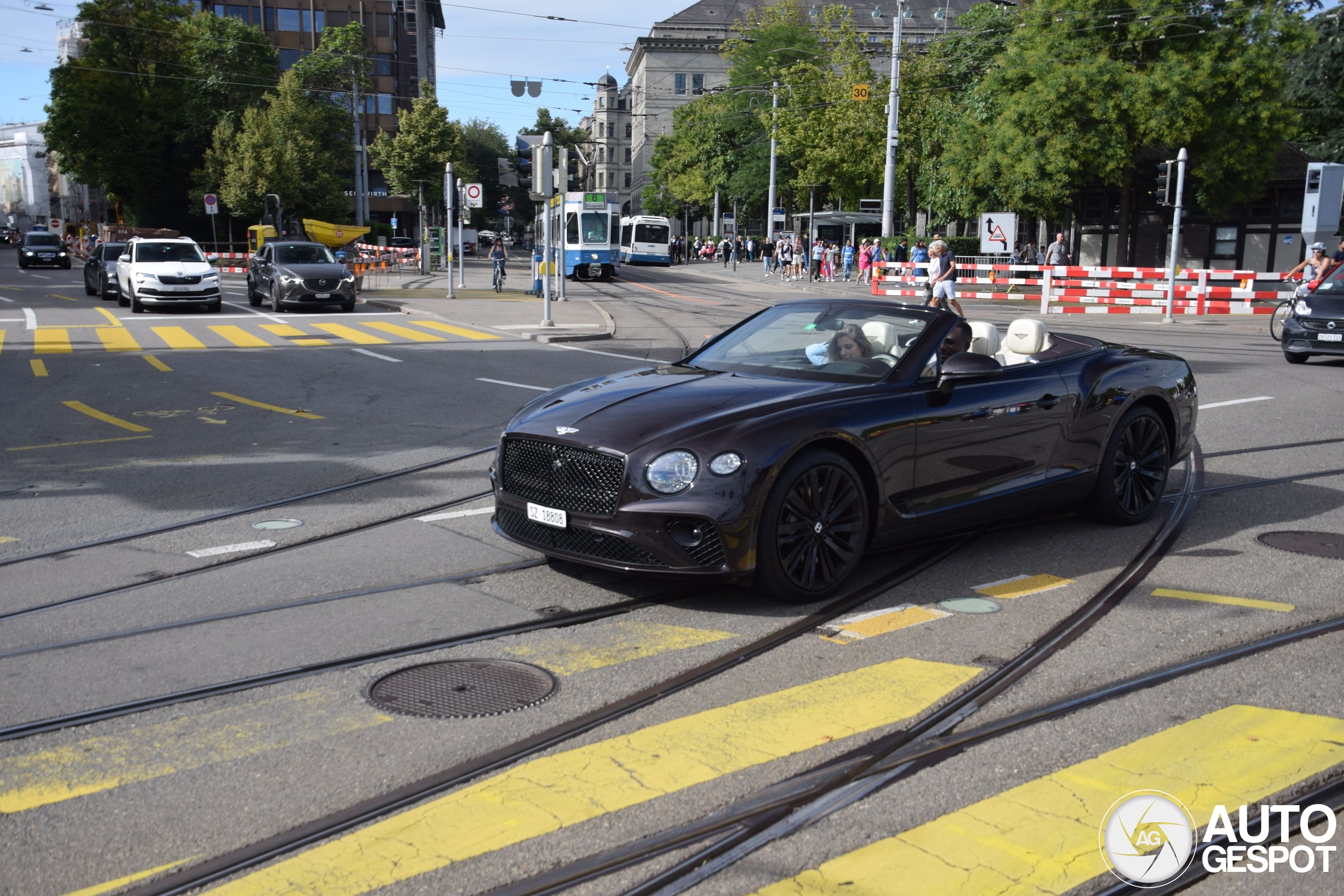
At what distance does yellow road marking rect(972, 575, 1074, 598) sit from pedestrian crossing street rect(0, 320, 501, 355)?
15.9 meters

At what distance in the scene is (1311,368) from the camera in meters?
17.3

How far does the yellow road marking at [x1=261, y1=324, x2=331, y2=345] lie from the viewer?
67.5 feet

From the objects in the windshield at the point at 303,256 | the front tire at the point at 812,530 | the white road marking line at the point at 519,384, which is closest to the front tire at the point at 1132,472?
the front tire at the point at 812,530

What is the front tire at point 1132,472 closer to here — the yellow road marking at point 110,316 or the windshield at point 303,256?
the yellow road marking at point 110,316

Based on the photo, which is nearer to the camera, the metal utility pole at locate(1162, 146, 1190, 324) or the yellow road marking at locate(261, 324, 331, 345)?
the yellow road marking at locate(261, 324, 331, 345)

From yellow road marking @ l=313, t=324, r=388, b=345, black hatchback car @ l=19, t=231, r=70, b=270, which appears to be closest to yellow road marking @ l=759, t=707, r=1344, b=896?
yellow road marking @ l=313, t=324, r=388, b=345

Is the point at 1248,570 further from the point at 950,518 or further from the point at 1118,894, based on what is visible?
the point at 1118,894

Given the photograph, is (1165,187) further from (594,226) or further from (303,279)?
(594,226)

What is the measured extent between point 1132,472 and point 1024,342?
3.58 ft

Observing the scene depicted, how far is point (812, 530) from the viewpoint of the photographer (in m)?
5.73

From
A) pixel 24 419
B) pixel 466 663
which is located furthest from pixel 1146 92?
pixel 466 663

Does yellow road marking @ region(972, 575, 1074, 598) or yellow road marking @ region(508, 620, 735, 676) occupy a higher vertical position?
yellow road marking @ region(972, 575, 1074, 598)

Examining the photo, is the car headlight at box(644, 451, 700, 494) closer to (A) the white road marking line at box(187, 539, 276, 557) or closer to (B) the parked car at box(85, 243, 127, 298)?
(A) the white road marking line at box(187, 539, 276, 557)

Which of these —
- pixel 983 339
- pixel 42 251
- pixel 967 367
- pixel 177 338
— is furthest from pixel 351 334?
pixel 42 251
